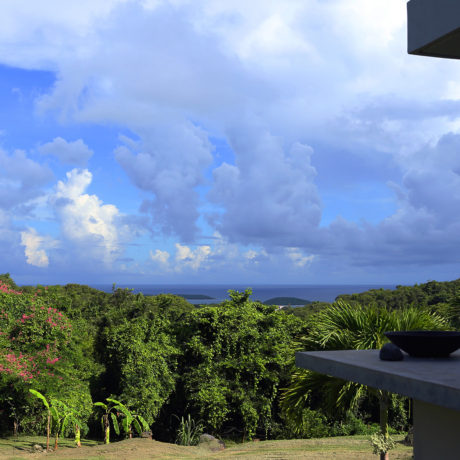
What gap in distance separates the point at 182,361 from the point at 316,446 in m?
8.66

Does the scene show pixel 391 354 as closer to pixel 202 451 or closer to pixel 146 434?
pixel 202 451

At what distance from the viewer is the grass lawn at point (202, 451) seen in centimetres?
1383

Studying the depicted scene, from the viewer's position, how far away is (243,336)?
2152 cm

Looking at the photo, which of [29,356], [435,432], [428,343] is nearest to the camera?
[435,432]

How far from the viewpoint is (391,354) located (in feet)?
16.2

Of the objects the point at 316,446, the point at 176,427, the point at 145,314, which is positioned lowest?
the point at 176,427

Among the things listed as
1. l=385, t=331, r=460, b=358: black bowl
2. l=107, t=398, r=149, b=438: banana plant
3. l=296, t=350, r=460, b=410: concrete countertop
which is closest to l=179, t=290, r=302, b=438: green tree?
l=107, t=398, r=149, b=438: banana plant

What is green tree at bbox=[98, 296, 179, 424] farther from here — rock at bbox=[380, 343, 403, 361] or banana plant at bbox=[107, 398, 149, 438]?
rock at bbox=[380, 343, 403, 361]

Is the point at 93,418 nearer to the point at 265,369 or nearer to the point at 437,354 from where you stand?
the point at 265,369

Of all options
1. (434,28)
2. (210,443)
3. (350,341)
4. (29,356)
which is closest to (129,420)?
(210,443)

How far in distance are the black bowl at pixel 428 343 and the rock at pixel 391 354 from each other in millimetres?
185

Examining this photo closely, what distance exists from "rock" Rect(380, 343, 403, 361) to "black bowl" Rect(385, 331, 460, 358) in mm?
185

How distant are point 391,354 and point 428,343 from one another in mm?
427

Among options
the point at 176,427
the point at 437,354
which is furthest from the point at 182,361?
the point at 437,354
